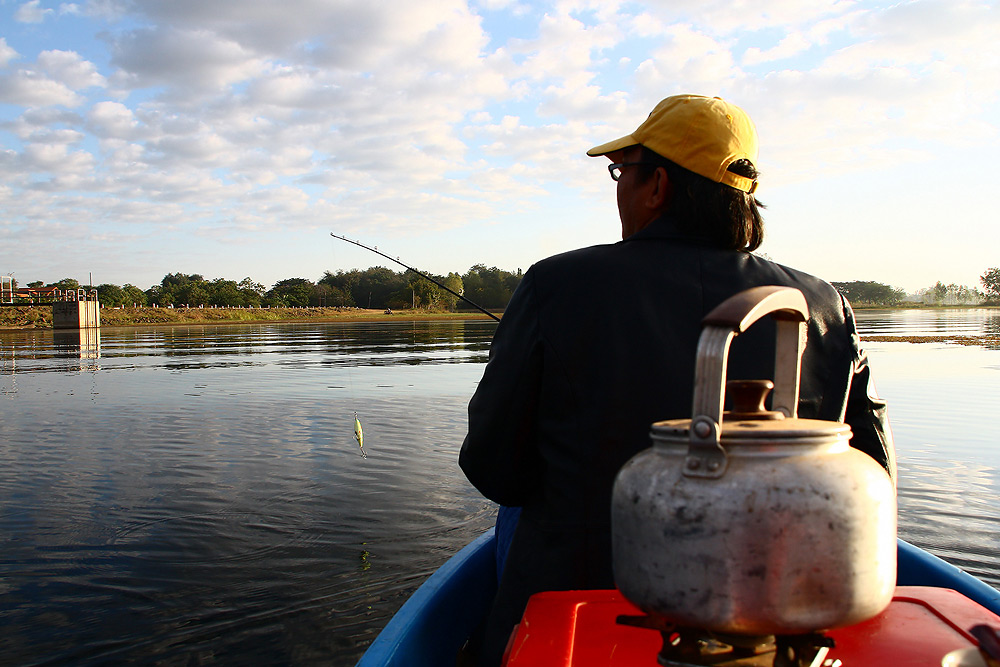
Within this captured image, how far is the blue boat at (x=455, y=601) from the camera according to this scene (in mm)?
2195

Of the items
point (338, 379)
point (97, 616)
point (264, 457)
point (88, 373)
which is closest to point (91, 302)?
point (88, 373)

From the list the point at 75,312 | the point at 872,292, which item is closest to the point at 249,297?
the point at 75,312

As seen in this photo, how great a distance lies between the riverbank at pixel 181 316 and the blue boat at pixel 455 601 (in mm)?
69757

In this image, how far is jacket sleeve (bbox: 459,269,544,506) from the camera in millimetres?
1791

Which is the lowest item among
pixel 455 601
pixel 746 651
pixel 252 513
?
pixel 252 513

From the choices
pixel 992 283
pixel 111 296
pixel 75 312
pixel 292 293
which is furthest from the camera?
pixel 992 283

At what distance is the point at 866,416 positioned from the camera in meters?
1.86

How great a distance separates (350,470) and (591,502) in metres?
6.16

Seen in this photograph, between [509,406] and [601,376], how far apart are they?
23 cm

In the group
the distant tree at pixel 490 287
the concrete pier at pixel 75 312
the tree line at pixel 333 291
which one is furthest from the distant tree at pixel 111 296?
the distant tree at pixel 490 287

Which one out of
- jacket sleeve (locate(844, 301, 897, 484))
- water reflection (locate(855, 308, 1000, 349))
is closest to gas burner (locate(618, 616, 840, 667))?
jacket sleeve (locate(844, 301, 897, 484))

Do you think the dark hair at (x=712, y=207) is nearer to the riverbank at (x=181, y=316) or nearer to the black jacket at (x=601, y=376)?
the black jacket at (x=601, y=376)

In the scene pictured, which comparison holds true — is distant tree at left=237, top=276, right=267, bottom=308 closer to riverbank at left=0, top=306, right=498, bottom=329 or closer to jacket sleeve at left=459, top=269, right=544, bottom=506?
riverbank at left=0, top=306, right=498, bottom=329

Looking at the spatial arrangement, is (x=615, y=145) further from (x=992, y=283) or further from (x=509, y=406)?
(x=992, y=283)
